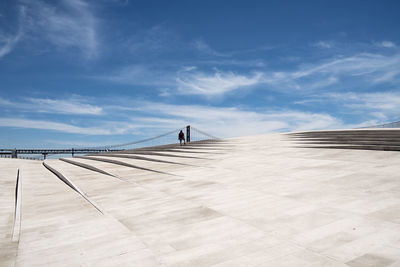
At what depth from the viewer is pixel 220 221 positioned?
470 centimetres

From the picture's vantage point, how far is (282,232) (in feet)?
13.3

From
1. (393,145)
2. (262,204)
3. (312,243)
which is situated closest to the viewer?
(312,243)

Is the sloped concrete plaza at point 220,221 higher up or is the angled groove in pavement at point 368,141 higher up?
the angled groove in pavement at point 368,141

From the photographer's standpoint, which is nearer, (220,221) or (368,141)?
(220,221)

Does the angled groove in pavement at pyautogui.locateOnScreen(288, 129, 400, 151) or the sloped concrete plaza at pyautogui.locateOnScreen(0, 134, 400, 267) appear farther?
the angled groove in pavement at pyautogui.locateOnScreen(288, 129, 400, 151)

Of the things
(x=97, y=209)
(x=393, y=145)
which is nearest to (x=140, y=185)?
(x=97, y=209)

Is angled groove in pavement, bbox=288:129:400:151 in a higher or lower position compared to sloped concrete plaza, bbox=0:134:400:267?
higher

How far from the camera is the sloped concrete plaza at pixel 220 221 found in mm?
3461

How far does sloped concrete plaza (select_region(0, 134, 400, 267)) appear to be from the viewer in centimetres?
346

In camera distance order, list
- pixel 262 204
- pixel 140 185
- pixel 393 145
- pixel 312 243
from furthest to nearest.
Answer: pixel 393 145
pixel 140 185
pixel 262 204
pixel 312 243

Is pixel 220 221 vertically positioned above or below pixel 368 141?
below

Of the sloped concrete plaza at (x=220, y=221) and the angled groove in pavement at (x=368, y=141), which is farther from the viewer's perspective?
the angled groove in pavement at (x=368, y=141)

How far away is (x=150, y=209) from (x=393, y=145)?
10.5 m

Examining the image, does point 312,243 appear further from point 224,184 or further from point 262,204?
point 224,184
